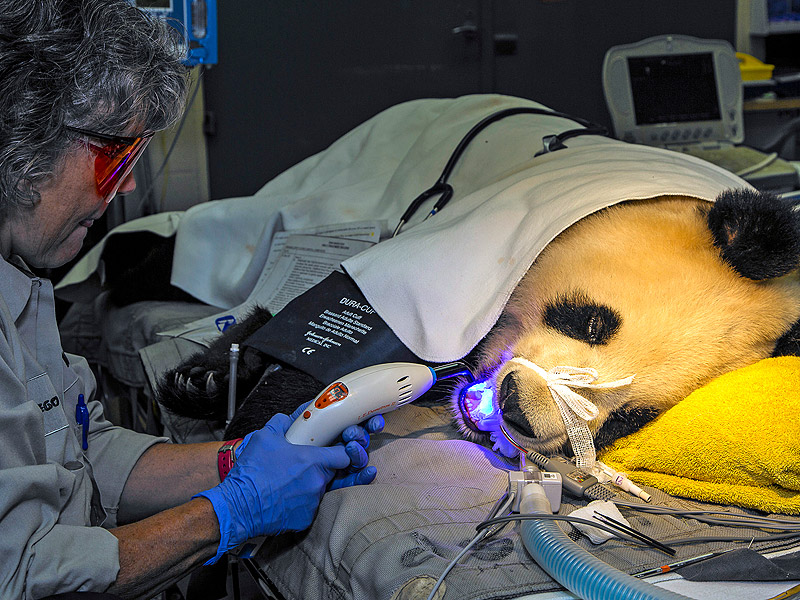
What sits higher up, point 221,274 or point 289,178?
point 289,178

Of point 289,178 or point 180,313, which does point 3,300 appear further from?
point 289,178

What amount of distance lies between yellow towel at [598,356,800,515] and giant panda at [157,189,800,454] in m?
0.06

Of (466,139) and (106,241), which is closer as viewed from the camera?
(466,139)

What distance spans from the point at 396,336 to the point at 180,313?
38.2 inches

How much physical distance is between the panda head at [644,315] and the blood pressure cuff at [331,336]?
0.56ft

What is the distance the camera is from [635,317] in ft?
3.95

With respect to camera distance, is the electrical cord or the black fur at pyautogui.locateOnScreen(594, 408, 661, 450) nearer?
the electrical cord

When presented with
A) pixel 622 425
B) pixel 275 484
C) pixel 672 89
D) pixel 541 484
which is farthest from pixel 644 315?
pixel 672 89

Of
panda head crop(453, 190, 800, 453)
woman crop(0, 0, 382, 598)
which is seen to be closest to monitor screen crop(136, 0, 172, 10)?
woman crop(0, 0, 382, 598)

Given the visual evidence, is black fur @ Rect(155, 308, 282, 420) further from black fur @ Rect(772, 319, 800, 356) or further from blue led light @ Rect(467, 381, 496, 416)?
black fur @ Rect(772, 319, 800, 356)

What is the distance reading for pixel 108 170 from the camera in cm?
103

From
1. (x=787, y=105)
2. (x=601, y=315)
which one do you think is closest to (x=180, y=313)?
(x=601, y=315)

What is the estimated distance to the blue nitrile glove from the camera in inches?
38.5

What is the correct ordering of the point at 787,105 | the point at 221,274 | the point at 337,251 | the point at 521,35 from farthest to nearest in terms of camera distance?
the point at 521,35, the point at 787,105, the point at 221,274, the point at 337,251
